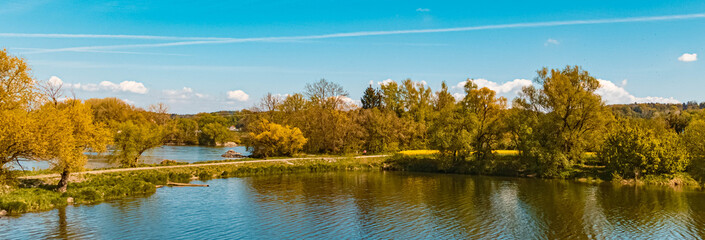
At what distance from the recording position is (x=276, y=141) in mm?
68688

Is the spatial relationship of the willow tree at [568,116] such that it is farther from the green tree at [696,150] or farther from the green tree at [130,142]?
the green tree at [130,142]

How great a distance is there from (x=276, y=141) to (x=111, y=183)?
32516 millimetres

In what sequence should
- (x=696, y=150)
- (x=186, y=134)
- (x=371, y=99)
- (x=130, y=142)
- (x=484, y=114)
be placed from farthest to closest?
(x=186, y=134) → (x=371, y=99) → (x=484, y=114) → (x=130, y=142) → (x=696, y=150)

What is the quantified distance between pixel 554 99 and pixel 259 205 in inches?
1516

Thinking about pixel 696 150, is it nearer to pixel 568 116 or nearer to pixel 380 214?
pixel 568 116

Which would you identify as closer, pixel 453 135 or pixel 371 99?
pixel 453 135

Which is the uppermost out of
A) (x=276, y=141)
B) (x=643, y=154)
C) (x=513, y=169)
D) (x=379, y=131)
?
(x=379, y=131)

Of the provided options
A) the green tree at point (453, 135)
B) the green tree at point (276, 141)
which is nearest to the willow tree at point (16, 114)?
the green tree at point (276, 141)

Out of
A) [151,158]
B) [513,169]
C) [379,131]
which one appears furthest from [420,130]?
[151,158]

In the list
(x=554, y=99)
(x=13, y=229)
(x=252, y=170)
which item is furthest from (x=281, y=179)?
(x=554, y=99)

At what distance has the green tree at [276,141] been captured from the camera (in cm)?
6794

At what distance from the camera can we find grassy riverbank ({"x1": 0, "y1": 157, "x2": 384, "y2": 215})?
2993 centimetres

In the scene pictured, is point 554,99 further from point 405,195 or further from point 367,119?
point 367,119

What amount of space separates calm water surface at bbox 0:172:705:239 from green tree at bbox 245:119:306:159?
894 inches
